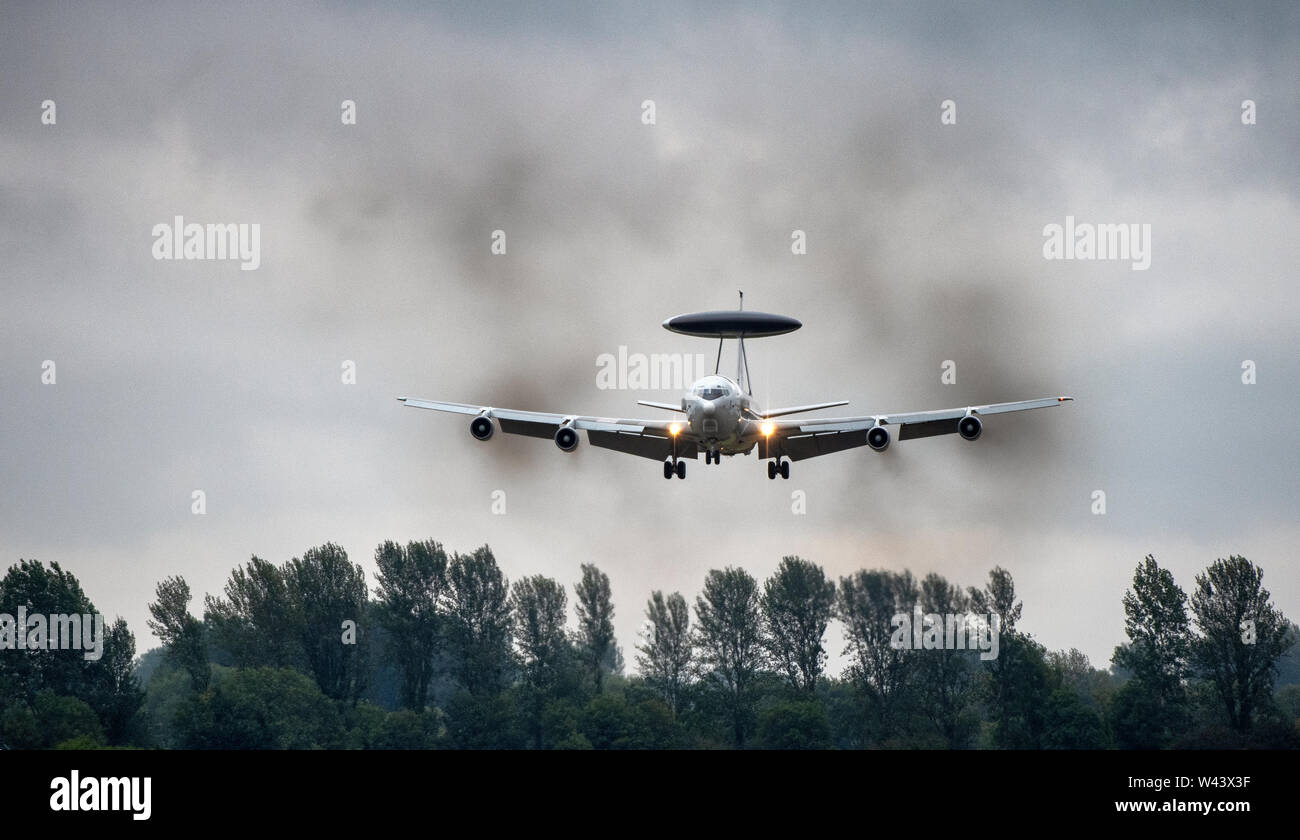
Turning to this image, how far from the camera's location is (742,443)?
92.5 meters

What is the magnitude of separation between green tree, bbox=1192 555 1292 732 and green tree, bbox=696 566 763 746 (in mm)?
36911

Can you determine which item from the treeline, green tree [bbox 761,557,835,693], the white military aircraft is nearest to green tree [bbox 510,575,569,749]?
the treeline

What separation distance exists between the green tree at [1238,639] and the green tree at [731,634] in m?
36.9

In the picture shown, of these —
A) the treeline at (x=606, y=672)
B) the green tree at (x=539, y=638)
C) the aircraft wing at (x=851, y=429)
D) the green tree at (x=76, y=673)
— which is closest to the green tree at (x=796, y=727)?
the treeline at (x=606, y=672)

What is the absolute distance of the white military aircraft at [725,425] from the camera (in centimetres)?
8931

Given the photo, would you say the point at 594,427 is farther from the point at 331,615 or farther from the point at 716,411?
the point at 331,615

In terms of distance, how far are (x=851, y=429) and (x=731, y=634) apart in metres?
50.9

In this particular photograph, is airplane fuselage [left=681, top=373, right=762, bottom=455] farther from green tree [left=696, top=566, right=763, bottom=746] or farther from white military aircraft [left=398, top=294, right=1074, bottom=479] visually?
green tree [left=696, top=566, right=763, bottom=746]

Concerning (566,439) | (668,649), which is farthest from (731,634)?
(566,439)

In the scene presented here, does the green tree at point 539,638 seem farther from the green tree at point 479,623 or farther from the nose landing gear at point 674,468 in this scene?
the nose landing gear at point 674,468

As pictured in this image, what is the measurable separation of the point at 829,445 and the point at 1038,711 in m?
43.6

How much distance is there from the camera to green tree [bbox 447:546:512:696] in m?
143

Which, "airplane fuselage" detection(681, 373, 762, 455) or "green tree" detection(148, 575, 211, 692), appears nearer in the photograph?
"airplane fuselage" detection(681, 373, 762, 455)
